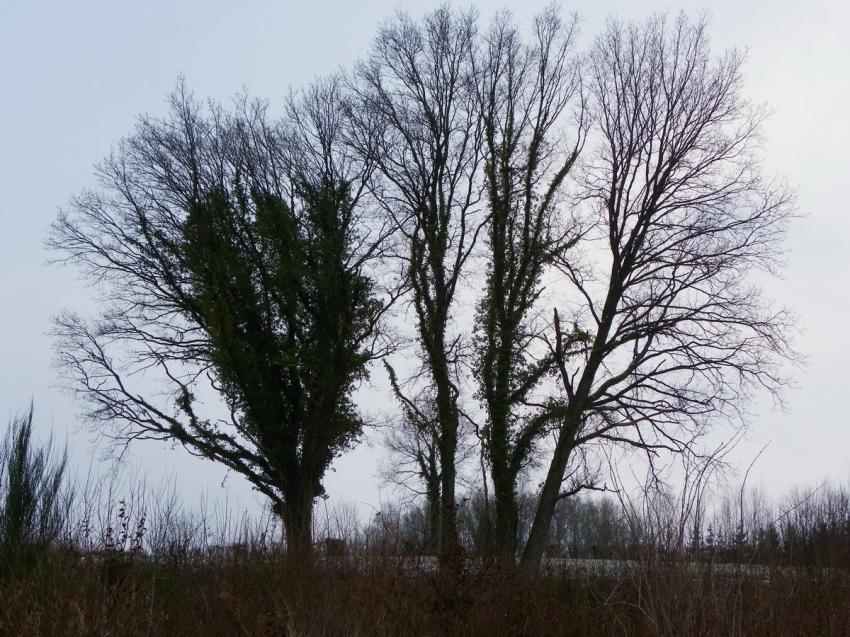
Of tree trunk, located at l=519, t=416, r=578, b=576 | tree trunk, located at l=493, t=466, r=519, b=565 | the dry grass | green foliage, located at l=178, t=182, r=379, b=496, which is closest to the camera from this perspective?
the dry grass

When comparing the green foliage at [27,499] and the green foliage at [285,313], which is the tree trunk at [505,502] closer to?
the green foliage at [285,313]

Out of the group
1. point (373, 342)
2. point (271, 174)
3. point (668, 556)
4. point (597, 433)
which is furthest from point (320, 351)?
point (668, 556)

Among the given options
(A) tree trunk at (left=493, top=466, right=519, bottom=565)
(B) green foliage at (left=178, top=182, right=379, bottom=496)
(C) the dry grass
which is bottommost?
(C) the dry grass

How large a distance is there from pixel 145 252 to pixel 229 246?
103 inches

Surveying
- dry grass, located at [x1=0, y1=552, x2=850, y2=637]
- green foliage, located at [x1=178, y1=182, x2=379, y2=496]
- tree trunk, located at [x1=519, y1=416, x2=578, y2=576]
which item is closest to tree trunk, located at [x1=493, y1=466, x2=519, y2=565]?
tree trunk, located at [x1=519, y1=416, x2=578, y2=576]

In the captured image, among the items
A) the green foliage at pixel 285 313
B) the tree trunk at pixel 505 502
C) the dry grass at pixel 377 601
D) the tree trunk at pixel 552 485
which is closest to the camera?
the dry grass at pixel 377 601

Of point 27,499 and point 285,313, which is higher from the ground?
point 285,313

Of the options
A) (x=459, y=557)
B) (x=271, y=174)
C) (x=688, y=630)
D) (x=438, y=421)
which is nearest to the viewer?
(x=688, y=630)

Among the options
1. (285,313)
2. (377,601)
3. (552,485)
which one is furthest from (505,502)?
(377,601)

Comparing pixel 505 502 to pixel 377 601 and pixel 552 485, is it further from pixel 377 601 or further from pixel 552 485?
pixel 377 601

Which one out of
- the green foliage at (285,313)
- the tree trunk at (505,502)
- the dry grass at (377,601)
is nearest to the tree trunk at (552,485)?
the tree trunk at (505,502)

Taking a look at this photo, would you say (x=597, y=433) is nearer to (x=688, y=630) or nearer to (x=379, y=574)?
(x=379, y=574)

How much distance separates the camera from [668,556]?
293 inches

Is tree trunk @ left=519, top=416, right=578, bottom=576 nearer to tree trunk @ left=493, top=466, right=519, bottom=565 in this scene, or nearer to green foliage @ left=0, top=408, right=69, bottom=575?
tree trunk @ left=493, top=466, right=519, bottom=565
